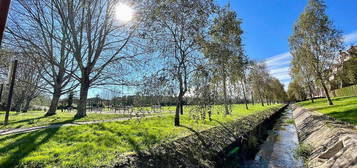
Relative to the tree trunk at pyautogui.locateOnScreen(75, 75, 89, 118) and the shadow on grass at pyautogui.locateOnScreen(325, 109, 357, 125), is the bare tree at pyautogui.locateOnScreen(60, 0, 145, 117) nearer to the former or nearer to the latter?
the tree trunk at pyautogui.locateOnScreen(75, 75, 89, 118)

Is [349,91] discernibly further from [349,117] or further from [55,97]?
[55,97]

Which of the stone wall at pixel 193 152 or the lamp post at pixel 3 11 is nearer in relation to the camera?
the lamp post at pixel 3 11

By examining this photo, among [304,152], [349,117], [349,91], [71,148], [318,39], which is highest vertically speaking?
[318,39]

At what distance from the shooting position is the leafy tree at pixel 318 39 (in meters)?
19.5

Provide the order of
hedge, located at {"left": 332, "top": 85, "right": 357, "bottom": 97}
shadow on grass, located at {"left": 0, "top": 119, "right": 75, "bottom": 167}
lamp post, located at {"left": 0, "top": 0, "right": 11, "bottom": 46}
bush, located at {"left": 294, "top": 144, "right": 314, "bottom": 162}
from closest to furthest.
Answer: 1. lamp post, located at {"left": 0, "top": 0, "right": 11, "bottom": 46}
2. shadow on grass, located at {"left": 0, "top": 119, "right": 75, "bottom": 167}
3. bush, located at {"left": 294, "top": 144, "right": 314, "bottom": 162}
4. hedge, located at {"left": 332, "top": 85, "right": 357, "bottom": 97}

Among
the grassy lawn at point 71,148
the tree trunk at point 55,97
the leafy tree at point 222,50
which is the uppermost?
the leafy tree at point 222,50

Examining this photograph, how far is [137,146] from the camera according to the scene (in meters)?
5.41

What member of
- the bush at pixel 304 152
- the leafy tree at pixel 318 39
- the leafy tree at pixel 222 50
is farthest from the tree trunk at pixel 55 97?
the leafy tree at pixel 318 39

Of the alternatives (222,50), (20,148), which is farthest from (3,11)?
(222,50)

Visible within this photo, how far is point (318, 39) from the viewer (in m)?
20.1

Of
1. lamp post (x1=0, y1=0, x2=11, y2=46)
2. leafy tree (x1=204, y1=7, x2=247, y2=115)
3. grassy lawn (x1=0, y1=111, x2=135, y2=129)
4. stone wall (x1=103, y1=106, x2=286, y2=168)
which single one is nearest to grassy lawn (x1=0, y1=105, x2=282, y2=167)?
stone wall (x1=103, y1=106, x2=286, y2=168)

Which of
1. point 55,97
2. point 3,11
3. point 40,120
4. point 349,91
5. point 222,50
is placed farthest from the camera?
point 349,91

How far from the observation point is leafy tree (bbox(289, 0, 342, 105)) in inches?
770

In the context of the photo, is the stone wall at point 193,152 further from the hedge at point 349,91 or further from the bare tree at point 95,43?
the hedge at point 349,91
